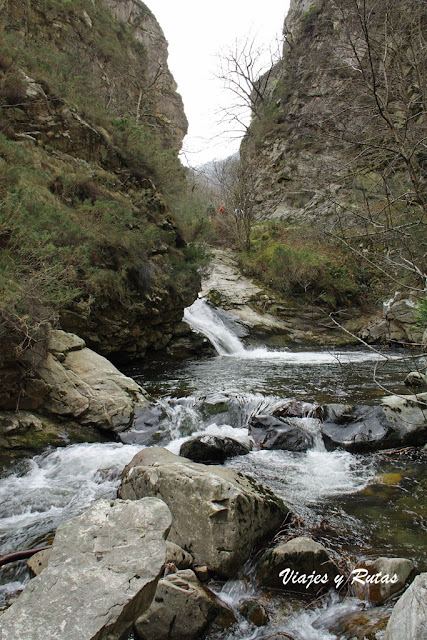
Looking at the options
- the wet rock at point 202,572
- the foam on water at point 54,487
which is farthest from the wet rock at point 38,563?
the wet rock at point 202,572

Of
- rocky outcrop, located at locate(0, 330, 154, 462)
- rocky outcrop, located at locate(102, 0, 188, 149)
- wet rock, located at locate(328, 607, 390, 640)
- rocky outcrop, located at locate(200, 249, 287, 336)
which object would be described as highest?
rocky outcrop, located at locate(102, 0, 188, 149)

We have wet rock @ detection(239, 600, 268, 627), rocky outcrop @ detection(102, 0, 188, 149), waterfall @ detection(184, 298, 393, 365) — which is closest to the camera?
wet rock @ detection(239, 600, 268, 627)

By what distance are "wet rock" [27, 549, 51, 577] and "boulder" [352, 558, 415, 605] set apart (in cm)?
224

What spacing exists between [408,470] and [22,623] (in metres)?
4.29

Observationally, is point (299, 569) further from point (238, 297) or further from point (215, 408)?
point (238, 297)

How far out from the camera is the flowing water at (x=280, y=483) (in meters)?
2.61

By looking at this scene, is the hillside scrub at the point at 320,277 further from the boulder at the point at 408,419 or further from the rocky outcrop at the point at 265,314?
the boulder at the point at 408,419

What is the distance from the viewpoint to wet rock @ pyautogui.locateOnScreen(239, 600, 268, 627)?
2.36 m

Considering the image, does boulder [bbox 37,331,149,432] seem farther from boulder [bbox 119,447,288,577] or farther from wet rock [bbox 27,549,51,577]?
wet rock [bbox 27,549,51,577]

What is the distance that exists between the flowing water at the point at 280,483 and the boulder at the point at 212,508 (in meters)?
0.21

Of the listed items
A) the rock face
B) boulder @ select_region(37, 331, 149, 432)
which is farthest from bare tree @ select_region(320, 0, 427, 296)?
boulder @ select_region(37, 331, 149, 432)

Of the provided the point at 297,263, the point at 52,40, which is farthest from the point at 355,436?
the point at 52,40

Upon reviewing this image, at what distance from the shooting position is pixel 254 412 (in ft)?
21.2

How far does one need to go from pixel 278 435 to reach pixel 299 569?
2865 millimetres
